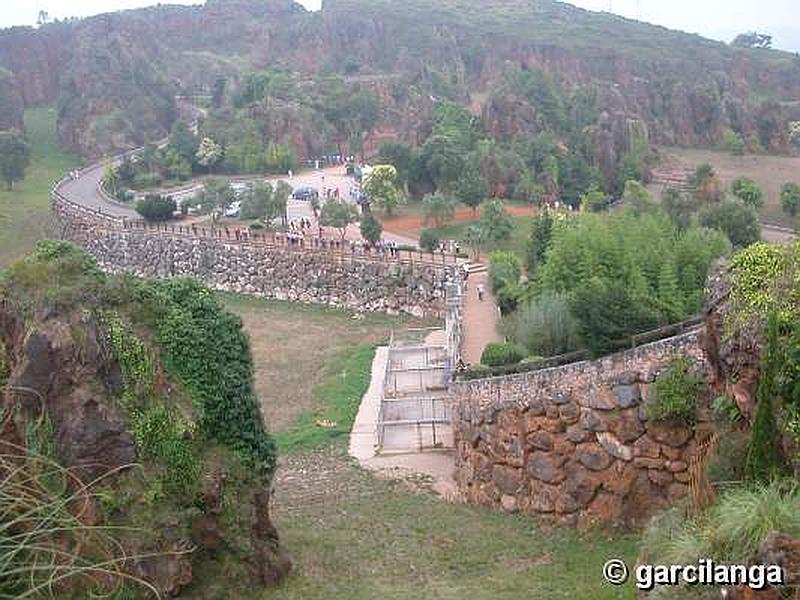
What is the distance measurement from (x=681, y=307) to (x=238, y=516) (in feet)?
50.4

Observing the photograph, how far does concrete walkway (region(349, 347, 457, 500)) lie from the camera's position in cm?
2446

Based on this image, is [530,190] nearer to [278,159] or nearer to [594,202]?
[594,202]

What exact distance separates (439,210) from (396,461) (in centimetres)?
2906

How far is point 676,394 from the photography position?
61.0ft

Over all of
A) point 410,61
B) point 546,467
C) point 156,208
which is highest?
point 410,61

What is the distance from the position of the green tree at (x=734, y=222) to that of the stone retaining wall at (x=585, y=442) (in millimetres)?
24502

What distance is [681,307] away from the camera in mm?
26922

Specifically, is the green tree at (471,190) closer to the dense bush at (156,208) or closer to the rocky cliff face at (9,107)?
the dense bush at (156,208)

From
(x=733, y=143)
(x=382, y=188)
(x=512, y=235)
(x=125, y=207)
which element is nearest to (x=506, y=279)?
(x=512, y=235)

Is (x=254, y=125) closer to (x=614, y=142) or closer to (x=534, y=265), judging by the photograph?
(x=614, y=142)

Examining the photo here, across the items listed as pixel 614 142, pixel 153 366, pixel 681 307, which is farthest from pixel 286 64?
pixel 153 366

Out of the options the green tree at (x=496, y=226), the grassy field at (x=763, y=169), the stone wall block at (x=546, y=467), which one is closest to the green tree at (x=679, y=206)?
the grassy field at (x=763, y=169)

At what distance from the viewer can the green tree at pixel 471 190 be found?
5650 centimetres

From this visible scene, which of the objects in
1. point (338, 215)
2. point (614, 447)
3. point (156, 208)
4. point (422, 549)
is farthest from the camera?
point (156, 208)
